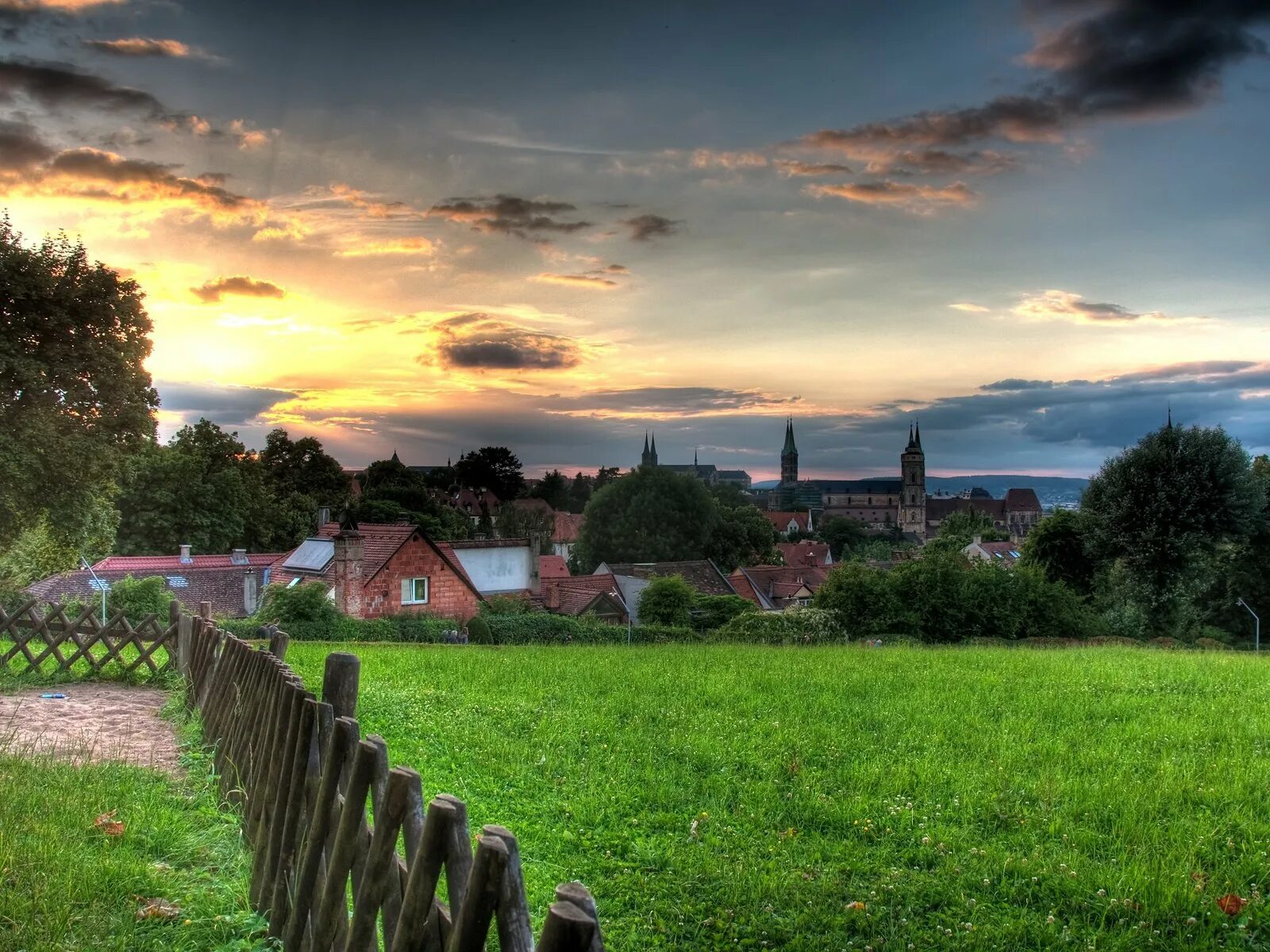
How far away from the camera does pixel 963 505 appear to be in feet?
621

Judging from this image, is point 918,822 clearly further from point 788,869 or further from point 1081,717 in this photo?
point 1081,717

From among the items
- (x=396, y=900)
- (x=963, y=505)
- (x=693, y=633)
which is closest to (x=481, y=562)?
(x=693, y=633)

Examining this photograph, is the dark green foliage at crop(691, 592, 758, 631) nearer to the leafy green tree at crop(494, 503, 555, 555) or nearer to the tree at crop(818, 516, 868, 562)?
the leafy green tree at crop(494, 503, 555, 555)

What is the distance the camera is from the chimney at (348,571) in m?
35.6

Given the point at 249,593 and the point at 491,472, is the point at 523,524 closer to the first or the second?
the point at 491,472

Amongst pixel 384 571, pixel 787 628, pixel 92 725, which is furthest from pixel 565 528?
pixel 92 725

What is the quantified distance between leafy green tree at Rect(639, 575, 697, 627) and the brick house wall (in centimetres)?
1047

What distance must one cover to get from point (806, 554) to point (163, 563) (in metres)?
77.6

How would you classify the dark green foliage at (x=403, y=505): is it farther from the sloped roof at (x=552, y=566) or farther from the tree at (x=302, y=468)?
the sloped roof at (x=552, y=566)

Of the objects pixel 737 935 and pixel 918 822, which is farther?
pixel 918 822

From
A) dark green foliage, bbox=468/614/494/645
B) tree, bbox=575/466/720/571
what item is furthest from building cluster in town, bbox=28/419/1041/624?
tree, bbox=575/466/720/571

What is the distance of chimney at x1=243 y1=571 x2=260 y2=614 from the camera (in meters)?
40.7

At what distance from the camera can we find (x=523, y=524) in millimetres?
98312

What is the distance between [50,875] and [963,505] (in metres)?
200
